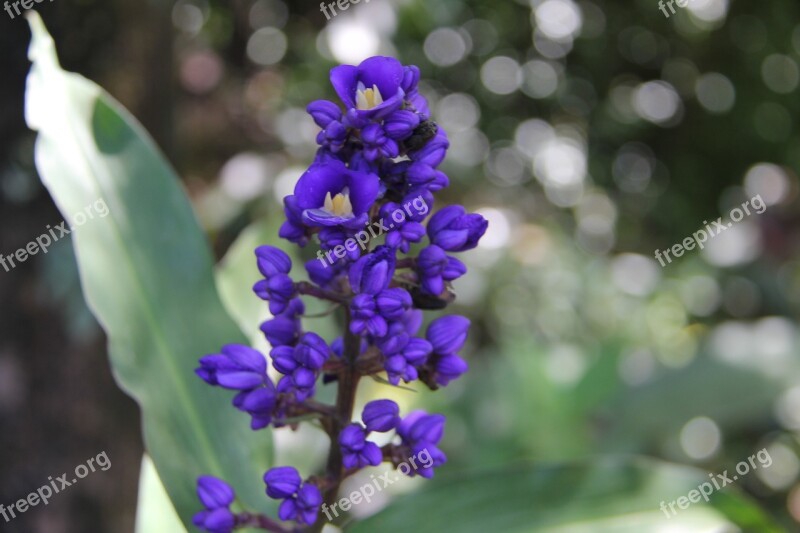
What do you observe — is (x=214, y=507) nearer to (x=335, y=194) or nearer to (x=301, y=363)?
(x=301, y=363)

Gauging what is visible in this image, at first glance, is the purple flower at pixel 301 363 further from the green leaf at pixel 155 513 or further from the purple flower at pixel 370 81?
the green leaf at pixel 155 513

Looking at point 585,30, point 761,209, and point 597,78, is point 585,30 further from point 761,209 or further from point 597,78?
point 761,209

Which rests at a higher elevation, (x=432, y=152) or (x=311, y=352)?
(x=432, y=152)

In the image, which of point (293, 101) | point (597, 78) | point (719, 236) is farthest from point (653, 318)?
point (293, 101)
